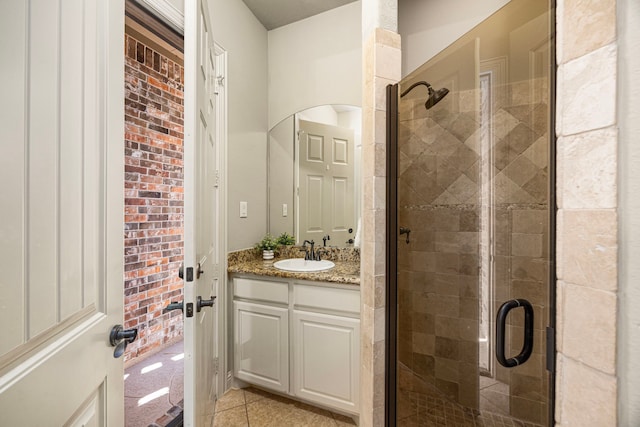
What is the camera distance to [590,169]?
1.23 ft

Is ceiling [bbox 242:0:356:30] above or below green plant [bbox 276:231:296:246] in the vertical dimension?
above

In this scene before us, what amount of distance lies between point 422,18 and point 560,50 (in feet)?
6.28

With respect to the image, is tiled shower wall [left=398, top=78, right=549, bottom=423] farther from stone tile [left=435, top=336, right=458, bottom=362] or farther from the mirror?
the mirror

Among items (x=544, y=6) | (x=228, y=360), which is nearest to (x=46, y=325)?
(x=544, y=6)

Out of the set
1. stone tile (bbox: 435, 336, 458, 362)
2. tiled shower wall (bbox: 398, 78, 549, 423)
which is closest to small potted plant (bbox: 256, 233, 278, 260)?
tiled shower wall (bbox: 398, 78, 549, 423)

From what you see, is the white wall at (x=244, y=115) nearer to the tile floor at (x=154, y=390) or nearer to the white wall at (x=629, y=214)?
the tile floor at (x=154, y=390)

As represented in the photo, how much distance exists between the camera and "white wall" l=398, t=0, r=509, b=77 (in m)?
1.77

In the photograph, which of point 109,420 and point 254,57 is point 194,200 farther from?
point 254,57

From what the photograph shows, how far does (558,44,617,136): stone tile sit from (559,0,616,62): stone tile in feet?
0.04

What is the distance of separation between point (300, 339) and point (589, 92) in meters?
1.81

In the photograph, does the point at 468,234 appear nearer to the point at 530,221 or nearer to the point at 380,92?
the point at 530,221

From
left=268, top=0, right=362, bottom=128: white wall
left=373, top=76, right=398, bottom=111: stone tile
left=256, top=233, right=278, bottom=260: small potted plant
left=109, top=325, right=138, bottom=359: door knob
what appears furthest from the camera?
left=256, top=233, right=278, bottom=260: small potted plant

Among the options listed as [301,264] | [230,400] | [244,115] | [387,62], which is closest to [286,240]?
[301,264]

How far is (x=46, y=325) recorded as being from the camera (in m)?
0.55
